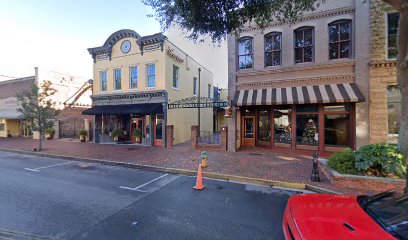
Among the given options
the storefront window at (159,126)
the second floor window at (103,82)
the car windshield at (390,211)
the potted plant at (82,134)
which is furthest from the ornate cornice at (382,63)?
the potted plant at (82,134)

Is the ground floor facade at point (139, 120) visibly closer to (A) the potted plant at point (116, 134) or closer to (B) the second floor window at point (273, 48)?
(A) the potted plant at point (116, 134)

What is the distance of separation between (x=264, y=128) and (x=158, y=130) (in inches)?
334

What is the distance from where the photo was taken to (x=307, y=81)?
482 inches

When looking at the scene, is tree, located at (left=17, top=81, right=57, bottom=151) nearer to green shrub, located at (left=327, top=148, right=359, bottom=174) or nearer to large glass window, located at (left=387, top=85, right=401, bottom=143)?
green shrub, located at (left=327, top=148, right=359, bottom=174)

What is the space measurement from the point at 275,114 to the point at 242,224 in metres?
10.2

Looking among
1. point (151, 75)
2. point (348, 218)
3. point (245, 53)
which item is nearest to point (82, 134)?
point (151, 75)

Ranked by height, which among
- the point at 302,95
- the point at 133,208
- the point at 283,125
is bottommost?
the point at 133,208

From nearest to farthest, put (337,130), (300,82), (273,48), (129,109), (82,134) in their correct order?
(337,130), (300,82), (273,48), (129,109), (82,134)

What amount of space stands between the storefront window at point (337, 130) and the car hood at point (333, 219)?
1031 cm

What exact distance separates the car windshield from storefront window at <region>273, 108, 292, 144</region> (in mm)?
10556

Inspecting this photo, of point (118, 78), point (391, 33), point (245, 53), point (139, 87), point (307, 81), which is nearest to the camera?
point (391, 33)

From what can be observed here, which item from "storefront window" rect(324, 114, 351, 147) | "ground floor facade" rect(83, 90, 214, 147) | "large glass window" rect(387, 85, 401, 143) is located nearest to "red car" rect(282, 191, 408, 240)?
"storefront window" rect(324, 114, 351, 147)

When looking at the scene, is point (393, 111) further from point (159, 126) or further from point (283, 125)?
point (159, 126)

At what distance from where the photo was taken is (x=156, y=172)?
920 centimetres
